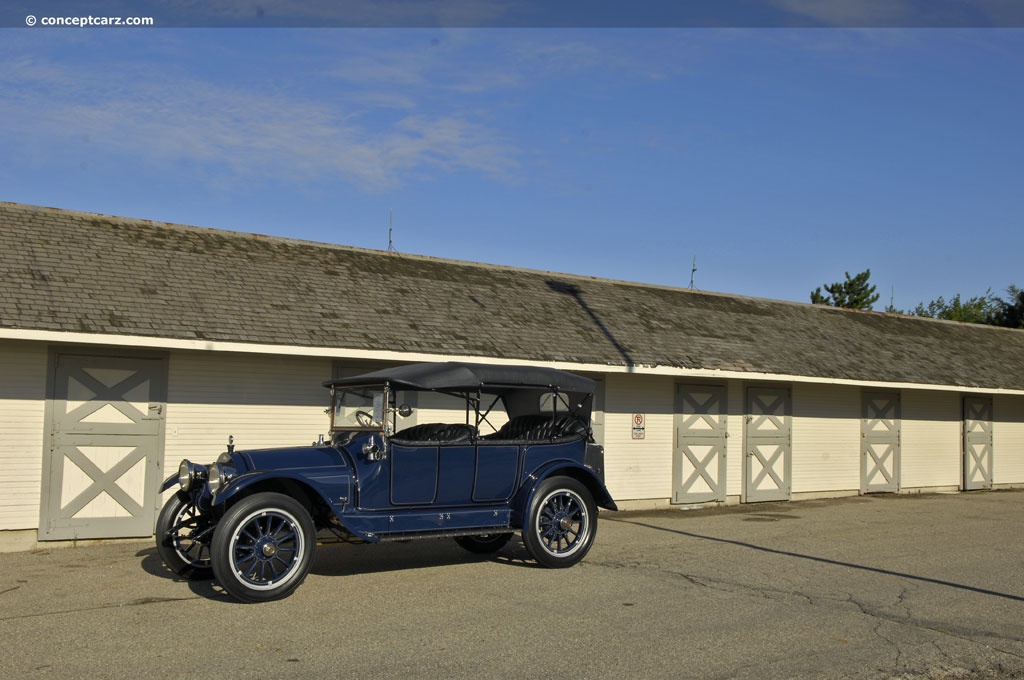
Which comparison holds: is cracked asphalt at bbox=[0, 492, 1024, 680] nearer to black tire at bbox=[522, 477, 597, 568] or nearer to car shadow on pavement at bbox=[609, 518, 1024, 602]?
car shadow on pavement at bbox=[609, 518, 1024, 602]

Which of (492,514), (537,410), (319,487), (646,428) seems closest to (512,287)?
(646,428)

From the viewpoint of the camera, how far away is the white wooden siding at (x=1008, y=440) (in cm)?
2138

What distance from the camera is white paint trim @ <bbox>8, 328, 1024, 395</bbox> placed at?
10.3m

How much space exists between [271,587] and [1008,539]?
9609 mm

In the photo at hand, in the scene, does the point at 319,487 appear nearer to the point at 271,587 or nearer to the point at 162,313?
the point at 271,587

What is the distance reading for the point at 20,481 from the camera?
35.6 feet

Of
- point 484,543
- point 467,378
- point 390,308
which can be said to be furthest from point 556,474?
point 390,308

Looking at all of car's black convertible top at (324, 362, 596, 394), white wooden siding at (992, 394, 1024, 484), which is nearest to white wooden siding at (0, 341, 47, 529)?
car's black convertible top at (324, 362, 596, 394)

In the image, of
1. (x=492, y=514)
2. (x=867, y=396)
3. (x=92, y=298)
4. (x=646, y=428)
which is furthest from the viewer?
(x=867, y=396)

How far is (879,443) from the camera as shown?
18969 mm

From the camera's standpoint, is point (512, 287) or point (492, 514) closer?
point (492, 514)

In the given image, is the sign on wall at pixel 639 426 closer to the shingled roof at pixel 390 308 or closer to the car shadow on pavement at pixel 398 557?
the shingled roof at pixel 390 308

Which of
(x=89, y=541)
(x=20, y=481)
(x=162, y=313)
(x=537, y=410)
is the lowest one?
(x=89, y=541)

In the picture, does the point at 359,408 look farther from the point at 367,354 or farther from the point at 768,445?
the point at 768,445
